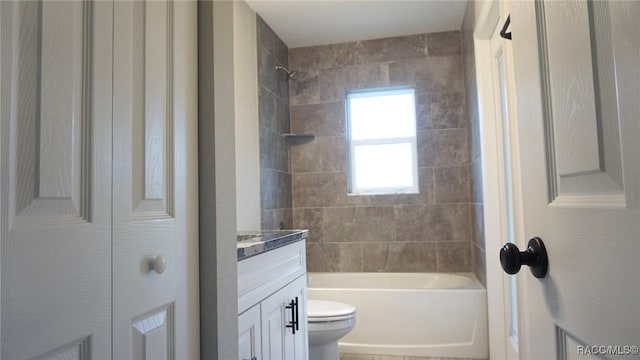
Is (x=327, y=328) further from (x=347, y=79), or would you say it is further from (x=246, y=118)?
(x=347, y=79)

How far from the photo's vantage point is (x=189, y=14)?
3.41ft

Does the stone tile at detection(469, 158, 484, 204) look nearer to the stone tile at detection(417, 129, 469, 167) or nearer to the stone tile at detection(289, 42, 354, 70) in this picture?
the stone tile at detection(417, 129, 469, 167)

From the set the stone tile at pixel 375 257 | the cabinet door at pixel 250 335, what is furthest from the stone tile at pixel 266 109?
the cabinet door at pixel 250 335

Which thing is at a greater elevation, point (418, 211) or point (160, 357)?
point (418, 211)

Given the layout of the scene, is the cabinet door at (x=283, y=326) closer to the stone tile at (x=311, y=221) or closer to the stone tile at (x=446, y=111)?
the stone tile at (x=311, y=221)

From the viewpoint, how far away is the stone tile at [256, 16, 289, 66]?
3.19 meters

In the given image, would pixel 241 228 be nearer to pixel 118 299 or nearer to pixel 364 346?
pixel 364 346

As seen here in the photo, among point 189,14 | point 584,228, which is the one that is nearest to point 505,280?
point 584,228

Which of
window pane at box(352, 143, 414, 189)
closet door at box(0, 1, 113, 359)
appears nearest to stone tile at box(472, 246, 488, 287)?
window pane at box(352, 143, 414, 189)

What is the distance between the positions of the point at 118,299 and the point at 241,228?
207 cm

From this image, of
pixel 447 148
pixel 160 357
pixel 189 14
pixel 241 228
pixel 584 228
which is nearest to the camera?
pixel 584 228

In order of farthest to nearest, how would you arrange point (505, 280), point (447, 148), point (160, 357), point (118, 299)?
point (447, 148) < point (505, 280) < point (160, 357) < point (118, 299)

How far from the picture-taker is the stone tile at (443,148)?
134 inches

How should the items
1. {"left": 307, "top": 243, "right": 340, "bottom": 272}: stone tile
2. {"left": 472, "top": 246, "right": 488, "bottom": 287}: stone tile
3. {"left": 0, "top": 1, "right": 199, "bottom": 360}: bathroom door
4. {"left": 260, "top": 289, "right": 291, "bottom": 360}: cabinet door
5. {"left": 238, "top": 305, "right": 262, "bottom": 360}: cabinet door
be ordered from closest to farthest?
{"left": 0, "top": 1, "right": 199, "bottom": 360}: bathroom door < {"left": 238, "top": 305, "right": 262, "bottom": 360}: cabinet door < {"left": 260, "top": 289, "right": 291, "bottom": 360}: cabinet door < {"left": 472, "top": 246, "right": 488, "bottom": 287}: stone tile < {"left": 307, "top": 243, "right": 340, "bottom": 272}: stone tile
